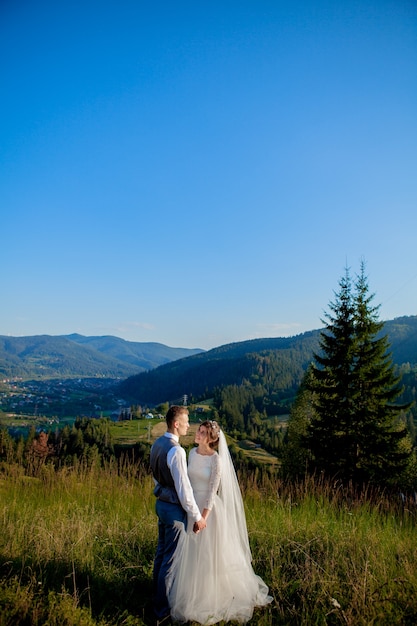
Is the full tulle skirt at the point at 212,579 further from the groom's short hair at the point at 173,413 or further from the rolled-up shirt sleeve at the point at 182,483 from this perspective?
the groom's short hair at the point at 173,413

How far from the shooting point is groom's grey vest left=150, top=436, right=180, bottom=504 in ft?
13.6

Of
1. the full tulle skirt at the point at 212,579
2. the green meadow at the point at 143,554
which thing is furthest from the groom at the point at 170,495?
the green meadow at the point at 143,554

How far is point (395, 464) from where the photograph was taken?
18.0 m

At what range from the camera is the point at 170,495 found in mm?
4137

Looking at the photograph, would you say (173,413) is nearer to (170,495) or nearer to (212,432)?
(212,432)

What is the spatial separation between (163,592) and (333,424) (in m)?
16.2

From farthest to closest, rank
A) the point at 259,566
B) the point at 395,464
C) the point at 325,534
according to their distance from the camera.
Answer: the point at 395,464 < the point at 325,534 < the point at 259,566

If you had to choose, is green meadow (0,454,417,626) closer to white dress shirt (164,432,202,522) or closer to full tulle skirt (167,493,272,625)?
full tulle skirt (167,493,272,625)

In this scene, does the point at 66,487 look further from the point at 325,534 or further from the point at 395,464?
the point at 395,464

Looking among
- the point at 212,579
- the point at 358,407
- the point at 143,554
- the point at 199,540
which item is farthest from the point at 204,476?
the point at 358,407

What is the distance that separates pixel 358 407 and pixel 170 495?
649 inches

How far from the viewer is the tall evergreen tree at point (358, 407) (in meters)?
18.0

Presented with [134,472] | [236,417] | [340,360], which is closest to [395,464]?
[340,360]

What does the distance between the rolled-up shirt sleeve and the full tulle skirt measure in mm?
282
